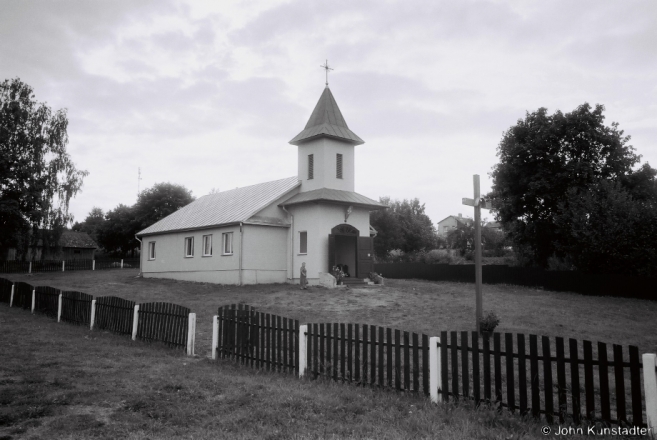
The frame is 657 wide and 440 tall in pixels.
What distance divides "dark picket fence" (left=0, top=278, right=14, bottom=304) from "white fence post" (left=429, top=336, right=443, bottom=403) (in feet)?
66.1

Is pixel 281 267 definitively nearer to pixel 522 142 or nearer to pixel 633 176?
pixel 522 142

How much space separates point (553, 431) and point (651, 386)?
44.5 inches

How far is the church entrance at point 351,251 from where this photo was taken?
25.9 m

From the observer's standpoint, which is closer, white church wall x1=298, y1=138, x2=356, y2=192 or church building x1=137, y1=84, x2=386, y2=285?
church building x1=137, y1=84, x2=386, y2=285

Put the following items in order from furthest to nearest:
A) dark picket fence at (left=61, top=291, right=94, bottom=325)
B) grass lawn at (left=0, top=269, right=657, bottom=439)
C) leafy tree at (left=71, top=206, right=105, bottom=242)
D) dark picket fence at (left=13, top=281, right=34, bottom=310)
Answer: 1. leafy tree at (left=71, top=206, right=105, bottom=242)
2. dark picket fence at (left=13, top=281, right=34, bottom=310)
3. dark picket fence at (left=61, top=291, right=94, bottom=325)
4. grass lawn at (left=0, top=269, right=657, bottom=439)

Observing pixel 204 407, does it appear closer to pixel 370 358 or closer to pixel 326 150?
pixel 370 358

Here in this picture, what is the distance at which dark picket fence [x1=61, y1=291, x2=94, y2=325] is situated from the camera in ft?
48.2

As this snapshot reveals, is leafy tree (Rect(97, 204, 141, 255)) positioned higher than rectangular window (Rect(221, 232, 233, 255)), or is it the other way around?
leafy tree (Rect(97, 204, 141, 255))

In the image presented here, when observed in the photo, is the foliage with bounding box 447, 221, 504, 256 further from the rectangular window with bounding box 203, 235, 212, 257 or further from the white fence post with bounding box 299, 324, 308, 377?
the white fence post with bounding box 299, 324, 308, 377

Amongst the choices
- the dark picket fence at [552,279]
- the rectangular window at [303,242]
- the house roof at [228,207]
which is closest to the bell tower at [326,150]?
the house roof at [228,207]

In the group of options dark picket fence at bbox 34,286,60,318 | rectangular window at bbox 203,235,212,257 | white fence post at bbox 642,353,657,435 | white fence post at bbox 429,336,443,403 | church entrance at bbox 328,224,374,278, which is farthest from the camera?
rectangular window at bbox 203,235,212,257

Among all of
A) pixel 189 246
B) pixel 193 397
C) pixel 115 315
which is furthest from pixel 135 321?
pixel 189 246

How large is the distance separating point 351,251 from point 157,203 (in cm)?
3361

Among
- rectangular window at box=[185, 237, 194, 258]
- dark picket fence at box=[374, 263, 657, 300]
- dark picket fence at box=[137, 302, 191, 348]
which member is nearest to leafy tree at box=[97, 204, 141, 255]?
rectangular window at box=[185, 237, 194, 258]
